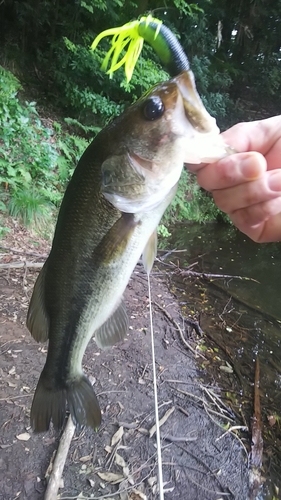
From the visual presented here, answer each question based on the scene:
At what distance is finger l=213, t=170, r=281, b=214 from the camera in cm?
144

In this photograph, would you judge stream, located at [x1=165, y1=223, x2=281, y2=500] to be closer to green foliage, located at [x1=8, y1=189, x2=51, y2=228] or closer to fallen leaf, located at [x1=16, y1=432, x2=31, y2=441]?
fallen leaf, located at [x1=16, y1=432, x2=31, y2=441]

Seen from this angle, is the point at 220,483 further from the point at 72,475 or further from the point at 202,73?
the point at 202,73

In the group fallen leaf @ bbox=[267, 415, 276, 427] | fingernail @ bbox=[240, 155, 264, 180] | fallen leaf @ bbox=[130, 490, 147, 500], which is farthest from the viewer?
fallen leaf @ bbox=[267, 415, 276, 427]

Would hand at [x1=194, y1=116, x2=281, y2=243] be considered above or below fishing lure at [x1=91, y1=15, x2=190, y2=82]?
below

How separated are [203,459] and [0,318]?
2443mm

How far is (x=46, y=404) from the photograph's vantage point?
1821 mm

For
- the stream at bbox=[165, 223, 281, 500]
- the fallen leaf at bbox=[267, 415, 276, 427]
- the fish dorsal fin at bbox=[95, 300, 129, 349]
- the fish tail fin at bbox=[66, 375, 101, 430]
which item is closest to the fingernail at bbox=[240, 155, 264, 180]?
the fish dorsal fin at bbox=[95, 300, 129, 349]

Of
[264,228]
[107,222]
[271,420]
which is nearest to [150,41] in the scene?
[107,222]

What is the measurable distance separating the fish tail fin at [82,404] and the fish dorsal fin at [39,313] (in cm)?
28

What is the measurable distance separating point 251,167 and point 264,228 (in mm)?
377

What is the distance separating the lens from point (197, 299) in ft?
19.9

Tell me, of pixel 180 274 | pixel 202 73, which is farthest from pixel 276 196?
pixel 202 73

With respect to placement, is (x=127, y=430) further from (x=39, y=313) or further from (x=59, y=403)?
(x=39, y=313)

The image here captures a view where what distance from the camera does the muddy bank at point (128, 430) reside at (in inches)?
114
